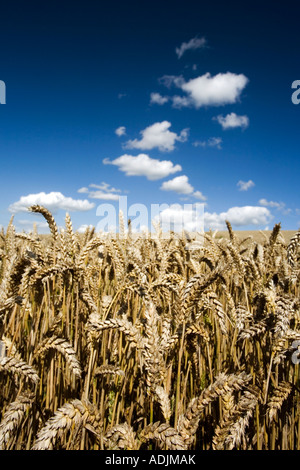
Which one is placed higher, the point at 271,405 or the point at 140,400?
the point at 271,405

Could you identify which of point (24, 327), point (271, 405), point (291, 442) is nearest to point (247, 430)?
point (291, 442)

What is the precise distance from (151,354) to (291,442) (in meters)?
1.16

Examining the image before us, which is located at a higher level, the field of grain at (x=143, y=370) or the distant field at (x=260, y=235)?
the distant field at (x=260, y=235)

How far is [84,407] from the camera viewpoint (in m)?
1.11

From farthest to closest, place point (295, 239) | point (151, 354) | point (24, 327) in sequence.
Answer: point (24, 327) → point (295, 239) → point (151, 354)

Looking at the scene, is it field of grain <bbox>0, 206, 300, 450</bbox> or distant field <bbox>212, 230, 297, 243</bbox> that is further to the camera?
distant field <bbox>212, 230, 297, 243</bbox>

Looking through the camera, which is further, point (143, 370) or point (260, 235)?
point (260, 235)

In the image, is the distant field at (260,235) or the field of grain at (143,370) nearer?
the field of grain at (143,370)

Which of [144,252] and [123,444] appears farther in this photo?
[144,252]

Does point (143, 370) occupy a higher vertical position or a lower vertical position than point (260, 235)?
lower

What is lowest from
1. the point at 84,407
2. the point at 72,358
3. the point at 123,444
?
the point at 123,444

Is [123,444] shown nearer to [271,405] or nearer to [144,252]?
[271,405]

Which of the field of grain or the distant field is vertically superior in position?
the distant field
